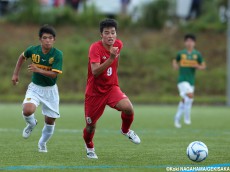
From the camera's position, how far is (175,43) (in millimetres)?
40250

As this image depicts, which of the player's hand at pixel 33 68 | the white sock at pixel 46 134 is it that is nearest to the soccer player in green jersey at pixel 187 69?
the white sock at pixel 46 134

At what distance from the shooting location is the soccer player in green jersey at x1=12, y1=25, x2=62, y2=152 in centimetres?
1044

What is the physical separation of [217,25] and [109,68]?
33.0 meters

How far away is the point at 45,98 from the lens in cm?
1071

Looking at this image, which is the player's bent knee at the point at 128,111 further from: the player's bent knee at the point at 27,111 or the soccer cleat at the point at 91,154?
the player's bent knee at the point at 27,111

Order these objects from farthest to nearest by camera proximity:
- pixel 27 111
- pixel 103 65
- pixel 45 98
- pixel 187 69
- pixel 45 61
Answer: pixel 187 69 → pixel 45 98 → pixel 45 61 → pixel 27 111 → pixel 103 65

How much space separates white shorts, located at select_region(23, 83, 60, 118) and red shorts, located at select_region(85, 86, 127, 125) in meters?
0.93

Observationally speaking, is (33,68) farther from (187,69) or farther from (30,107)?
(187,69)

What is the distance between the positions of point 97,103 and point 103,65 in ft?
2.79

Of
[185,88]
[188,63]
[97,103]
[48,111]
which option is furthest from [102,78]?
[188,63]

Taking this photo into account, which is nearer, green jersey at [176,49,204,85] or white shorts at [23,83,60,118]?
white shorts at [23,83,60,118]

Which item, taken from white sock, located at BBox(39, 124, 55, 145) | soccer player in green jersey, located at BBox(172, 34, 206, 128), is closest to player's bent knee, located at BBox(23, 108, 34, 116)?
white sock, located at BBox(39, 124, 55, 145)

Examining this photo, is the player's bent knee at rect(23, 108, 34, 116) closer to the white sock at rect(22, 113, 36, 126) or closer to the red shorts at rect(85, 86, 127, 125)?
the white sock at rect(22, 113, 36, 126)

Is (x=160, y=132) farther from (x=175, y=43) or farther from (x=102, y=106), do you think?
(x=175, y=43)
